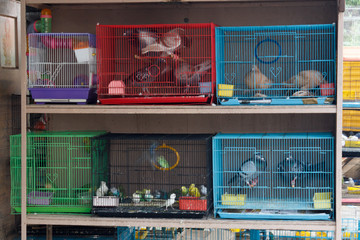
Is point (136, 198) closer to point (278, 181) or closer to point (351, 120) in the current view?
point (278, 181)

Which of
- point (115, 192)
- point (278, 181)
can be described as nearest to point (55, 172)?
point (115, 192)

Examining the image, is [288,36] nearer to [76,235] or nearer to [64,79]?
[64,79]

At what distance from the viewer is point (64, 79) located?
3650mm

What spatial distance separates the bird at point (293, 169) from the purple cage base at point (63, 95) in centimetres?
138

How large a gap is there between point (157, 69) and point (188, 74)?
22cm

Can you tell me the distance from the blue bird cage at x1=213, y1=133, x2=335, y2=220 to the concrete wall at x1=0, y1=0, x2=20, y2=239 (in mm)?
1651

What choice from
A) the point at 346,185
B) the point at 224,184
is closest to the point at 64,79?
the point at 224,184

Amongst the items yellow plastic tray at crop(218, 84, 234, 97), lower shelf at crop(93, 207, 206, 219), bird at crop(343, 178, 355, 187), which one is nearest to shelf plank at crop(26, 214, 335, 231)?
lower shelf at crop(93, 207, 206, 219)

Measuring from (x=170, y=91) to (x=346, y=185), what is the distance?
190cm

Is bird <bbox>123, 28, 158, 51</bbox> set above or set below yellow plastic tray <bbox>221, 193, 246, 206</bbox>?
above

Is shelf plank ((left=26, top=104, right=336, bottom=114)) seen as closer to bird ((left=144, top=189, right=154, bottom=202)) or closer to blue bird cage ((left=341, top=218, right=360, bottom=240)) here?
bird ((left=144, top=189, right=154, bottom=202))

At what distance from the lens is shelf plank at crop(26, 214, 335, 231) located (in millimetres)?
3176

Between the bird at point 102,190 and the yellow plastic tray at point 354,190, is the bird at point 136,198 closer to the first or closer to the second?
the bird at point 102,190

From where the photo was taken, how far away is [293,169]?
3.30 meters
